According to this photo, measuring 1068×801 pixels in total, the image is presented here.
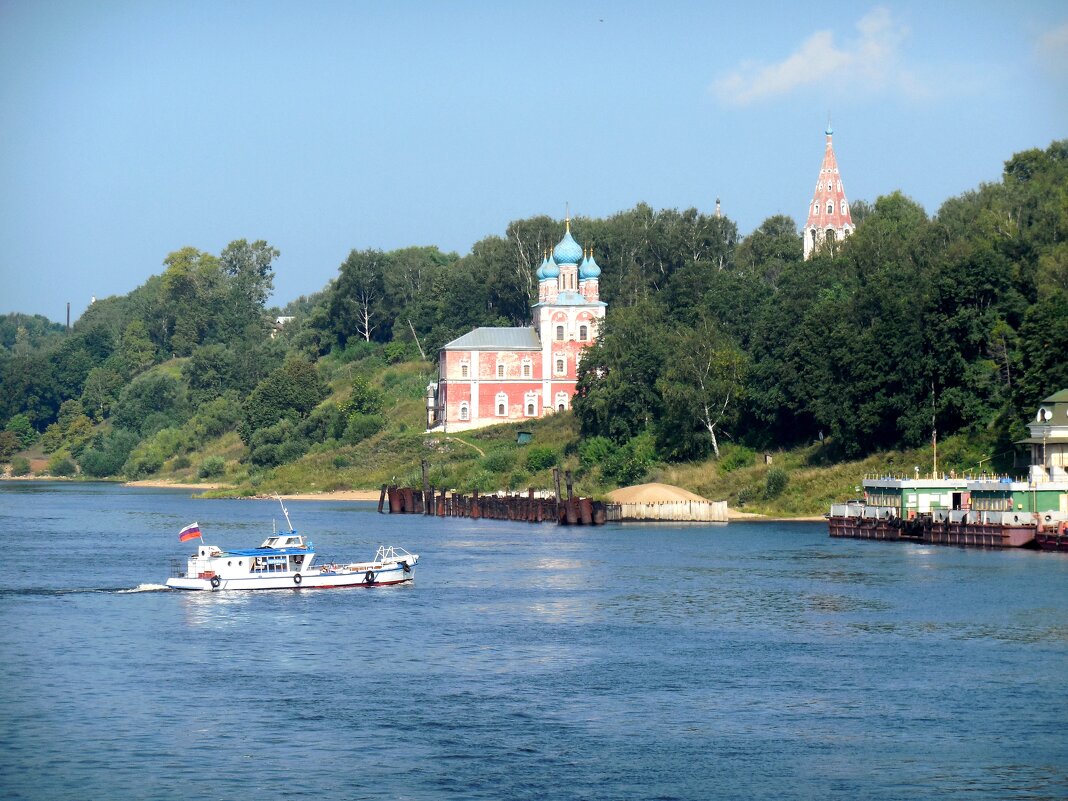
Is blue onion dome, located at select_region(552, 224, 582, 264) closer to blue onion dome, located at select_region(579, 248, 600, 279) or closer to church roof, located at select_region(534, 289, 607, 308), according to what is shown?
blue onion dome, located at select_region(579, 248, 600, 279)

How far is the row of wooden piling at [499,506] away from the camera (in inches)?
4660

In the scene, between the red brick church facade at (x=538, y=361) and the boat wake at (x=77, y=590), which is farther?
the red brick church facade at (x=538, y=361)

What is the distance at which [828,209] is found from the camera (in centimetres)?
18050

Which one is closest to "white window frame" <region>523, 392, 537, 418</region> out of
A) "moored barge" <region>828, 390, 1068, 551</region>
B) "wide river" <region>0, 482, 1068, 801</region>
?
"moored barge" <region>828, 390, 1068, 551</region>

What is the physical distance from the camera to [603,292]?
591ft

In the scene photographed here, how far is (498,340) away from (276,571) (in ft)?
321

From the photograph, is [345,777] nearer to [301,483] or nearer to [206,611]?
[206,611]

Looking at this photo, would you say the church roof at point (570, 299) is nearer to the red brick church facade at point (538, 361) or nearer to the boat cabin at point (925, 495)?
the red brick church facade at point (538, 361)

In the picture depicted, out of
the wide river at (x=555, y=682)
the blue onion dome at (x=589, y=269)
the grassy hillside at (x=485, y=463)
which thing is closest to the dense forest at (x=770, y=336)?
the grassy hillside at (x=485, y=463)

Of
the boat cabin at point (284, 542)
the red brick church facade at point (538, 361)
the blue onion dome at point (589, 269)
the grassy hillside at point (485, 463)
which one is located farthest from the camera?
the blue onion dome at point (589, 269)

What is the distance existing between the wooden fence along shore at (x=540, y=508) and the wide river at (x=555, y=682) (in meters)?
30.2

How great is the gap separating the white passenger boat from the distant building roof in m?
93.3

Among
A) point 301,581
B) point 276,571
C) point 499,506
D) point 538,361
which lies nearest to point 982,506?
point 301,581

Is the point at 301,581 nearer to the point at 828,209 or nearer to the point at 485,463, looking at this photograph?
the point at 485,463
